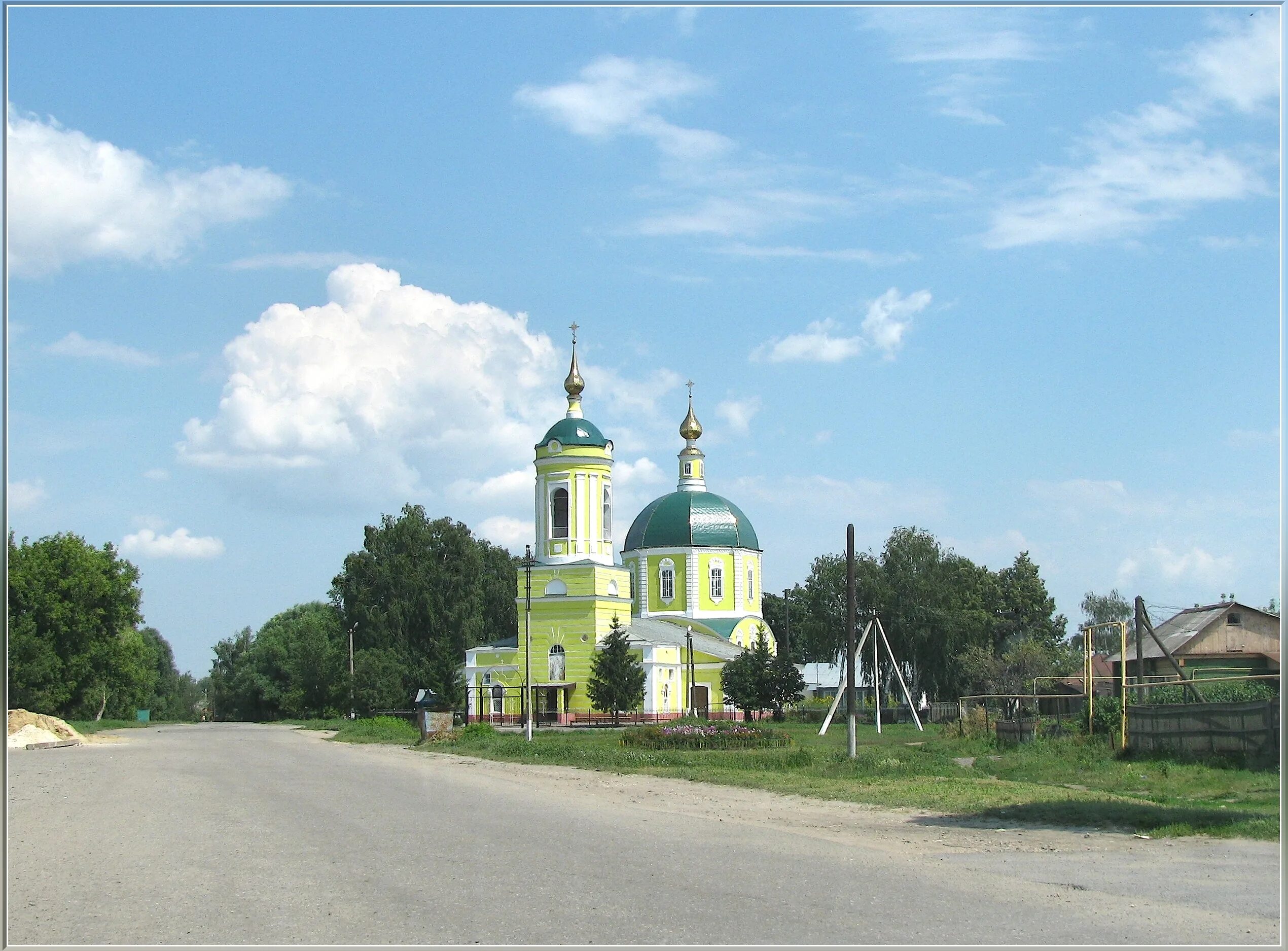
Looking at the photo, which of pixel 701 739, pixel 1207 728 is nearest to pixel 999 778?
pixel 1207 728

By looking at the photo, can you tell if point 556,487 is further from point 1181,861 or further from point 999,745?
point 1181,861

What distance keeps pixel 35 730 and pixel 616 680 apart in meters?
22.8

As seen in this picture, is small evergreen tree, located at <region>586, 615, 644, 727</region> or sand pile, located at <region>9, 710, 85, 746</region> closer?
sand pile, located at <region>9, 710, 85, 746</region>

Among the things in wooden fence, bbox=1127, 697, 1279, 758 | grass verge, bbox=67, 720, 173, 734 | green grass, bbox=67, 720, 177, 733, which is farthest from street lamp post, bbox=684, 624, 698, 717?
wooden fence, bbox=1127, 697, 1279, 758

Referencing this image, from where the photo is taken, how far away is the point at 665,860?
11.7m

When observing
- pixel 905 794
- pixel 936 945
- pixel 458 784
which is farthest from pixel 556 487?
pixel 936 945

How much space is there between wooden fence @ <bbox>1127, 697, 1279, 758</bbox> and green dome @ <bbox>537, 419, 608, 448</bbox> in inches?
1568

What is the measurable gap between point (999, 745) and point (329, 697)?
5557 centimetres

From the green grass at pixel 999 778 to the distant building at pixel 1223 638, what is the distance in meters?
16.6

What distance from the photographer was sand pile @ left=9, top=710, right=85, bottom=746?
4131cm

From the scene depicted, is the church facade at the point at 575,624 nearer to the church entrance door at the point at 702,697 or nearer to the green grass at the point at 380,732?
the church entrance door at the point at 702,697

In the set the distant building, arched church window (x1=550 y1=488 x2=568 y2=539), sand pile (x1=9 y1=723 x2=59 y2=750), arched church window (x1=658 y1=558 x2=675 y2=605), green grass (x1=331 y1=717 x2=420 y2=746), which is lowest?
green grass (x1=331 y1=717 x2=420 y2=746)

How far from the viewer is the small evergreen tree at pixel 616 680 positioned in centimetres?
5566

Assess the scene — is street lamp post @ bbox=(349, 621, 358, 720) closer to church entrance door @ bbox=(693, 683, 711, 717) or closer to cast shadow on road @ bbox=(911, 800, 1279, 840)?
church entrance door @ bbox=(693, 683, 711, 717)
